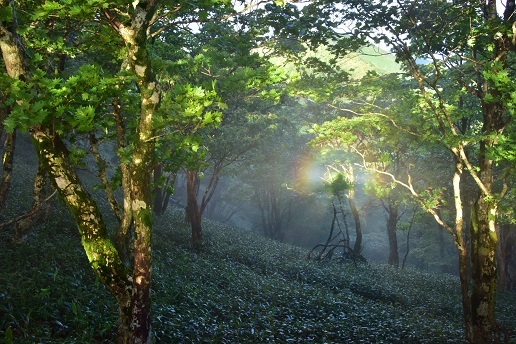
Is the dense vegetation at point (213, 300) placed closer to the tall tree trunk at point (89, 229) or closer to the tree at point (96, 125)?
the tall tree trunk at point (89, 229)

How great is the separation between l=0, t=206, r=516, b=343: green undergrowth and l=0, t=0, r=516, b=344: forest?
0.07m

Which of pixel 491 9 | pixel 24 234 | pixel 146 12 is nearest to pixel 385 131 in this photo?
pixel 491 9

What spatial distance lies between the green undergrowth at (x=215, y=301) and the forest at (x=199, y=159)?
0.22ft

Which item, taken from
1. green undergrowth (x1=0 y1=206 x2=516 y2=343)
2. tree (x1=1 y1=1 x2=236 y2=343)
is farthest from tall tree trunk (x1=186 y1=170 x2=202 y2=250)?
tree (x1=1 y1=1 x2=236 y2=343)

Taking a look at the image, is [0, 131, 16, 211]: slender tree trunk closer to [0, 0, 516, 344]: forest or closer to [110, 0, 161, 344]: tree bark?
[0, 0, 516, 344]: forest

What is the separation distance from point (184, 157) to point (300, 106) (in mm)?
31267

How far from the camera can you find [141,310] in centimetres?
531

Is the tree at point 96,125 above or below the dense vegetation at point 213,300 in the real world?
above

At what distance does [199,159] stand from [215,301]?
5088mm

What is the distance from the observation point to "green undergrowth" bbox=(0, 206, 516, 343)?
24.1 ft

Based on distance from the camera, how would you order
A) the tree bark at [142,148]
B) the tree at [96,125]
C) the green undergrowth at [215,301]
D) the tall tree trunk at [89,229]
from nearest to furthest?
the tree at [96,125]
the tall tree trunk at [89,229]
the tree bark at [142,148]
the green undergrowth at [215,301]

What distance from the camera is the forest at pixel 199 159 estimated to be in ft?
17.6

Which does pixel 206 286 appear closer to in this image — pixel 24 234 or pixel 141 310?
pixel 24 234

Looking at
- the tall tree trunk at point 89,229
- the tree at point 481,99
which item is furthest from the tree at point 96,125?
the tree at point 481,99
